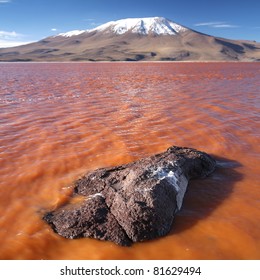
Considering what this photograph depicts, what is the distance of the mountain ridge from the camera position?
350ft

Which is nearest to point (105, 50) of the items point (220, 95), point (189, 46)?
point (189, 46)

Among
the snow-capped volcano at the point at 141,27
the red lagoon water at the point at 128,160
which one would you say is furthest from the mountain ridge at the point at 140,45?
the red lagoon water at the point at 128,160

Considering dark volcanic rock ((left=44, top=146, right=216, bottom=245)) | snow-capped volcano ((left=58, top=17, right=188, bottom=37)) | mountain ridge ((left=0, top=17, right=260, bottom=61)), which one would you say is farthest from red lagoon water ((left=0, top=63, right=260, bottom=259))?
snow-capped volcano ((left=58, top=17, right=188, bottom=37))

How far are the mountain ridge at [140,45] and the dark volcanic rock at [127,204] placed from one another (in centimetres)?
9302

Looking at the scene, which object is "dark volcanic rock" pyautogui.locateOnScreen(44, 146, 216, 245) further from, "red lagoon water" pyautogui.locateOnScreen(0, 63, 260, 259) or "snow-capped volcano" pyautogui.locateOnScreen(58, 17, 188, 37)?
"snow-capped volcano" pyautogui.locateOnScreen(58, 17, 188, 37)

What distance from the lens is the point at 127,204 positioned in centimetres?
362

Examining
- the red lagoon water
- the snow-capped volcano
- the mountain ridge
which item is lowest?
the mountain ridge

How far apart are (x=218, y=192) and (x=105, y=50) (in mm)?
115969

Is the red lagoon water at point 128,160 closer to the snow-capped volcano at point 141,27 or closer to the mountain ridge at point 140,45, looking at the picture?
the mountain ridge at point 140,45

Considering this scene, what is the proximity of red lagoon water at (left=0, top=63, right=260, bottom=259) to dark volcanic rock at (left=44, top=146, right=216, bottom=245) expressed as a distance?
111 mm

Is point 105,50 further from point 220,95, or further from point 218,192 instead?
point 218,192

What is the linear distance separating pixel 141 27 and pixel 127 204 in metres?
175

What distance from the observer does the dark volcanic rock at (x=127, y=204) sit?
3.47m
